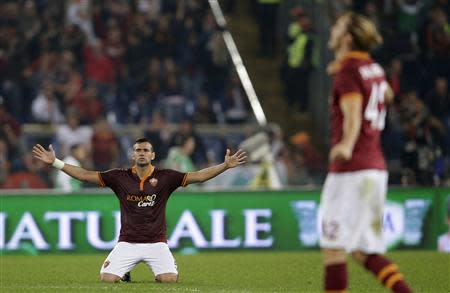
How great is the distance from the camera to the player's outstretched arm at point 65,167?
12000 millimetres

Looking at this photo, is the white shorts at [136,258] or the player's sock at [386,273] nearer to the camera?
the player's sock at [386,273]

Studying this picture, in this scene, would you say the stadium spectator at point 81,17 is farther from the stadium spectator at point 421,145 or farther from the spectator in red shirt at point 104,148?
the stadium spectator at point 421,145

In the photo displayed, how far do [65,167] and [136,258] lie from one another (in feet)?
4.00

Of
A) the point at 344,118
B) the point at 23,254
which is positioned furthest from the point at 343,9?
the point at 344,118

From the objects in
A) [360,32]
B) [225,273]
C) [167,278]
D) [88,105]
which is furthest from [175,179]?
[88,105]

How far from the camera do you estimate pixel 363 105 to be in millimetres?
8844

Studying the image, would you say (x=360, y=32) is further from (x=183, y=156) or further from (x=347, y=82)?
(x=183, y=156)

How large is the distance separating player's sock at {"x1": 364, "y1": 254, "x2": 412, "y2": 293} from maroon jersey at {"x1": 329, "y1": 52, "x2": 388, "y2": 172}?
0.62m

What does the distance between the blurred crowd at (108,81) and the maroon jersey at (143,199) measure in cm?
701

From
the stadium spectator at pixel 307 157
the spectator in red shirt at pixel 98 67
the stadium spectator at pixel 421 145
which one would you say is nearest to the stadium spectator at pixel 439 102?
the stadium spectator at pixel 421 145

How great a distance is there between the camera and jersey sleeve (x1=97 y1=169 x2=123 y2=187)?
1337 centimetres

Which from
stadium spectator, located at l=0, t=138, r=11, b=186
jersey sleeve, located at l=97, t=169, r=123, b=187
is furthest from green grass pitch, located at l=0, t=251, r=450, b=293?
stadium spectator, located at l=0, t=138, r=11, b=186

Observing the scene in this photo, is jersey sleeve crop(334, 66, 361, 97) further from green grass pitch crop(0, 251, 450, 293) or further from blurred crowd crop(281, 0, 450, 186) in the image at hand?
blurred crowd crop(281, 0, 450, 186)

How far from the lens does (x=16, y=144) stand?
21375mm
